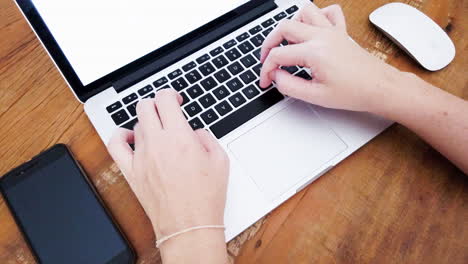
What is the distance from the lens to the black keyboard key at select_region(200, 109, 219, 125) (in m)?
0.53

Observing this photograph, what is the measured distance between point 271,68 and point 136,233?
12.1 inches

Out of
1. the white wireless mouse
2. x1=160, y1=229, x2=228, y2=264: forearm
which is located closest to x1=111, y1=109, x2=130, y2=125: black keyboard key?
x1=160, y1=229, x2=228, y2=264: forearm

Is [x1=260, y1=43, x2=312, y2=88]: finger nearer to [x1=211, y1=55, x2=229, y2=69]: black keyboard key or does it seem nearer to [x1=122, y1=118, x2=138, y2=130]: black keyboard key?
[x1=211, y1=55, x2=229, y2=69]: black keyboard key

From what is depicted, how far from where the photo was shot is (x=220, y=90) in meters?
0.56

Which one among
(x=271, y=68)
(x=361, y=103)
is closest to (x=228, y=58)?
(x=271, y=68)

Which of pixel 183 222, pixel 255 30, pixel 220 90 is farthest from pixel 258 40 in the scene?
pixel 183 222

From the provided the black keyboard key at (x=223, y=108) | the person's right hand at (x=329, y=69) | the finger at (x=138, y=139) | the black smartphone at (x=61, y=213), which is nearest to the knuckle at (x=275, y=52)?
the person's right hand at (x=329, y=69)

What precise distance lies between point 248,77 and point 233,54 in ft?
0.17

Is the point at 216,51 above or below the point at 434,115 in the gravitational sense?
above

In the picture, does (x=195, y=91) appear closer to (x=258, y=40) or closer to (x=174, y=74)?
(x=174, y=74)

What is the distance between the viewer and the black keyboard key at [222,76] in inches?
22.2

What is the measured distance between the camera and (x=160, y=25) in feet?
1.71

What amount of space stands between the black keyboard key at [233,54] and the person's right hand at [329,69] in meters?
0.07

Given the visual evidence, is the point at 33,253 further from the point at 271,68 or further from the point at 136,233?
the point at 271,68
